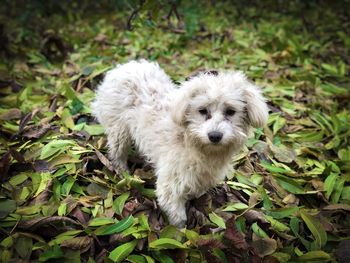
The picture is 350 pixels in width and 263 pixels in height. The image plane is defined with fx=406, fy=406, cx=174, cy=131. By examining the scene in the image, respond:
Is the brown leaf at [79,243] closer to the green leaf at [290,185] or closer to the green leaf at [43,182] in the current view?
the green leaf at [43,182]

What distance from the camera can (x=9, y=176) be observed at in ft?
11.8

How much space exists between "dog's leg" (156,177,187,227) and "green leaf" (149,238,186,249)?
28 centimetres

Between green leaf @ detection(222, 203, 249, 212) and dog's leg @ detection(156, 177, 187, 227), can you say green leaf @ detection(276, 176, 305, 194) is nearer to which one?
green leaf @ detection(222, 203, 249, 212)

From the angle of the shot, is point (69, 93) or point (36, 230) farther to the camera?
point (69, 93)

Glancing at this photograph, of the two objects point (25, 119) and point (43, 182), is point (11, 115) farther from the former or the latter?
point (43, 182)

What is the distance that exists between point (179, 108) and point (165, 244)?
1036 millimetres

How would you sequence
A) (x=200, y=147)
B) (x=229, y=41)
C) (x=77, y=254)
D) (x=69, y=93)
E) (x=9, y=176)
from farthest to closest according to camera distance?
(x=229, y=41) < (x=69, y=93) < (x=9, y=176) < (x=200, y=147) < (x=77, y=254)

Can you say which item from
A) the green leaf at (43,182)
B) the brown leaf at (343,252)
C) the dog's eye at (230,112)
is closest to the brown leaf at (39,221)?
the green leaf at (43,182)

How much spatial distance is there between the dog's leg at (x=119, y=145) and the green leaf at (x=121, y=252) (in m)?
0.95

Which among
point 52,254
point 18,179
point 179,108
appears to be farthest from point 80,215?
point 179,108

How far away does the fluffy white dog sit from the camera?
120 inches

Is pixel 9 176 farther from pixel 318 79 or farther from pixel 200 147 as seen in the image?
pixel 318 79

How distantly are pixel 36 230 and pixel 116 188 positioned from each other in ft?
2.64

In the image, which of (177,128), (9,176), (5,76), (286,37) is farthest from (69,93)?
(286,37)
